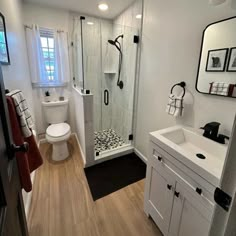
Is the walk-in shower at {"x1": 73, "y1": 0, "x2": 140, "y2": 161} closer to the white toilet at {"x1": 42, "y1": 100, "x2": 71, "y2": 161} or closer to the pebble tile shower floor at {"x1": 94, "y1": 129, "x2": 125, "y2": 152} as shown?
the pebble tile shower floor at {"x1": 94, "y1": 129, "x2": 125, "y2": 152}

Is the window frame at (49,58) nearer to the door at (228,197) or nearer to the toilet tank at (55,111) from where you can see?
the toilet tank at (55,111)

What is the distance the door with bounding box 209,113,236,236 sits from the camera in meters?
0.45

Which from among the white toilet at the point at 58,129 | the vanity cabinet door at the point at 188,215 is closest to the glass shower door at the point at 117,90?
the white toilet at the point at 58,129

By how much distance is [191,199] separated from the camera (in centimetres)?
97

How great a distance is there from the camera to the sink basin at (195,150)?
2.85 ft

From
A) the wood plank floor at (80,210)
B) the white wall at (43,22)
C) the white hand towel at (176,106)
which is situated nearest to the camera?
the wood plank floor at (80,210)

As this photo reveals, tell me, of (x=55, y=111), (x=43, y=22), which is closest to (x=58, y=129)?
(x=55, y=111)

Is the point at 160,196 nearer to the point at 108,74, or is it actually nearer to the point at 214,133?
the point at 214,133

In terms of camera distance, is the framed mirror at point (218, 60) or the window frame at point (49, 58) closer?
the framed mirror at point (218, 60)

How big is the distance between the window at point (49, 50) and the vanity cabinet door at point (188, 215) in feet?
8.93

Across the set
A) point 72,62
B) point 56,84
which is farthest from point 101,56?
point 56,84

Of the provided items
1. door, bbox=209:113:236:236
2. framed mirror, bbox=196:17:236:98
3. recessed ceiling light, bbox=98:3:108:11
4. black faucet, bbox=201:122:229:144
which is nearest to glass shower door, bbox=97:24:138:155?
recessed ceiling light, bbox=98:3:108:11

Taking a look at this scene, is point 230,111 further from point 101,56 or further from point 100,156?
point 101,56

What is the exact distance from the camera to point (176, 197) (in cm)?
110
